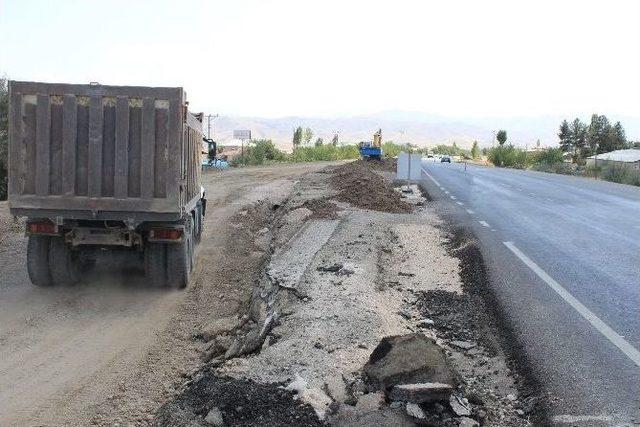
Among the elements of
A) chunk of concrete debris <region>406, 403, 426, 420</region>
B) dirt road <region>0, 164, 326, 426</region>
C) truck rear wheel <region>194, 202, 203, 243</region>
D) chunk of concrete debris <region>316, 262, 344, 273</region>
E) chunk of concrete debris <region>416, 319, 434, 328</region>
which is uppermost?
truck rear wheel <region>194, 202, 203, 243</region>

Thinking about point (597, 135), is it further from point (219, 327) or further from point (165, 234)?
point (219, 327)

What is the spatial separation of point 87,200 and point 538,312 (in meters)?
5.90

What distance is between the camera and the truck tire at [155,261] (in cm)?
990

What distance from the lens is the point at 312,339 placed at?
6.31 m

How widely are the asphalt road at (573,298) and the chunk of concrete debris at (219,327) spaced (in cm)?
324

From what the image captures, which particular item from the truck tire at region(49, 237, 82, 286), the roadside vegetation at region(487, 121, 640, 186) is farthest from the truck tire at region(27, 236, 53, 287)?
the roadside vegetation at region(487, 121, 640, 186)

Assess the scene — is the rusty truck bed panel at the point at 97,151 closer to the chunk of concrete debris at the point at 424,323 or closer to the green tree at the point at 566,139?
the chunk of concrete debris at the point at 424,323

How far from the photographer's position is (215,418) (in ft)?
15.6

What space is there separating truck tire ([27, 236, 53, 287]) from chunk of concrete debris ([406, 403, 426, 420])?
6842 mm

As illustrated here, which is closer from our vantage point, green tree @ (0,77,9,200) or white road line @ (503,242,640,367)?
white road line @ (503,242,640,367)

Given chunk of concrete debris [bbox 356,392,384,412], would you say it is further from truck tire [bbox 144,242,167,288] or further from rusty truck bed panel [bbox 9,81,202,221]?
truck tire [bbox 144,242,167,288]

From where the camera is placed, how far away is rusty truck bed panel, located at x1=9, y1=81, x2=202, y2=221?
29.2 ft

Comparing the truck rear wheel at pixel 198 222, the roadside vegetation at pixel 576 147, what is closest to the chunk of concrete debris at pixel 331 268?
the truck rear wheel at pixel 198 222

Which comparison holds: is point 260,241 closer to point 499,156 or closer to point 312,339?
point 312,339
